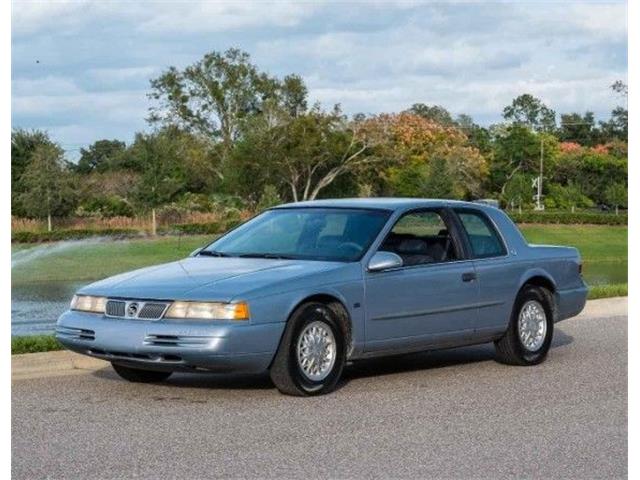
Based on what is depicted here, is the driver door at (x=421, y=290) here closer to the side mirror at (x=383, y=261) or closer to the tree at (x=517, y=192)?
the side mirror at (x=383, y=261)

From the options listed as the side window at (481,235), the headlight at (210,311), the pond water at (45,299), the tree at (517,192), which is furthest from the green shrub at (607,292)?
the tree at (517,192)

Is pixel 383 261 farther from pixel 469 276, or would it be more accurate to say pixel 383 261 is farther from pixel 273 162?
pixel 273 162

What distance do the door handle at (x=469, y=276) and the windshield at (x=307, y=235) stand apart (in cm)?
92

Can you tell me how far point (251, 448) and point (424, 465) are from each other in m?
1.11

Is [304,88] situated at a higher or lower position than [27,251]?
higher

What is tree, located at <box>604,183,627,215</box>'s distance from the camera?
213ft

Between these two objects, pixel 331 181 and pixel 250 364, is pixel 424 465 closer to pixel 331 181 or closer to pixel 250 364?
pixel 250 364

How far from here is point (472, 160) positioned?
2394 inches

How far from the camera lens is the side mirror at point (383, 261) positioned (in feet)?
33.8

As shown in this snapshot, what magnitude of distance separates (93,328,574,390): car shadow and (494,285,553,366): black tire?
502 millimetres

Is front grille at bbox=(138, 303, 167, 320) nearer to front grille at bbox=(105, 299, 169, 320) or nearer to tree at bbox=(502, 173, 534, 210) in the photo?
front grille at bbox=(105, 299, 169, 320)

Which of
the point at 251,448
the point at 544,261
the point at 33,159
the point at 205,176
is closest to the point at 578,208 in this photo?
the point at 205,176

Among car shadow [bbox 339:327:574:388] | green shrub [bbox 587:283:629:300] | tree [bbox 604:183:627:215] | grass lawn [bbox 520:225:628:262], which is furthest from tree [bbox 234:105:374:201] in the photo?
car shadow [bbox 339:327:574:388]

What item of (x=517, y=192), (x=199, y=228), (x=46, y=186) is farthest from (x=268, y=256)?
(x=517, y=192)
